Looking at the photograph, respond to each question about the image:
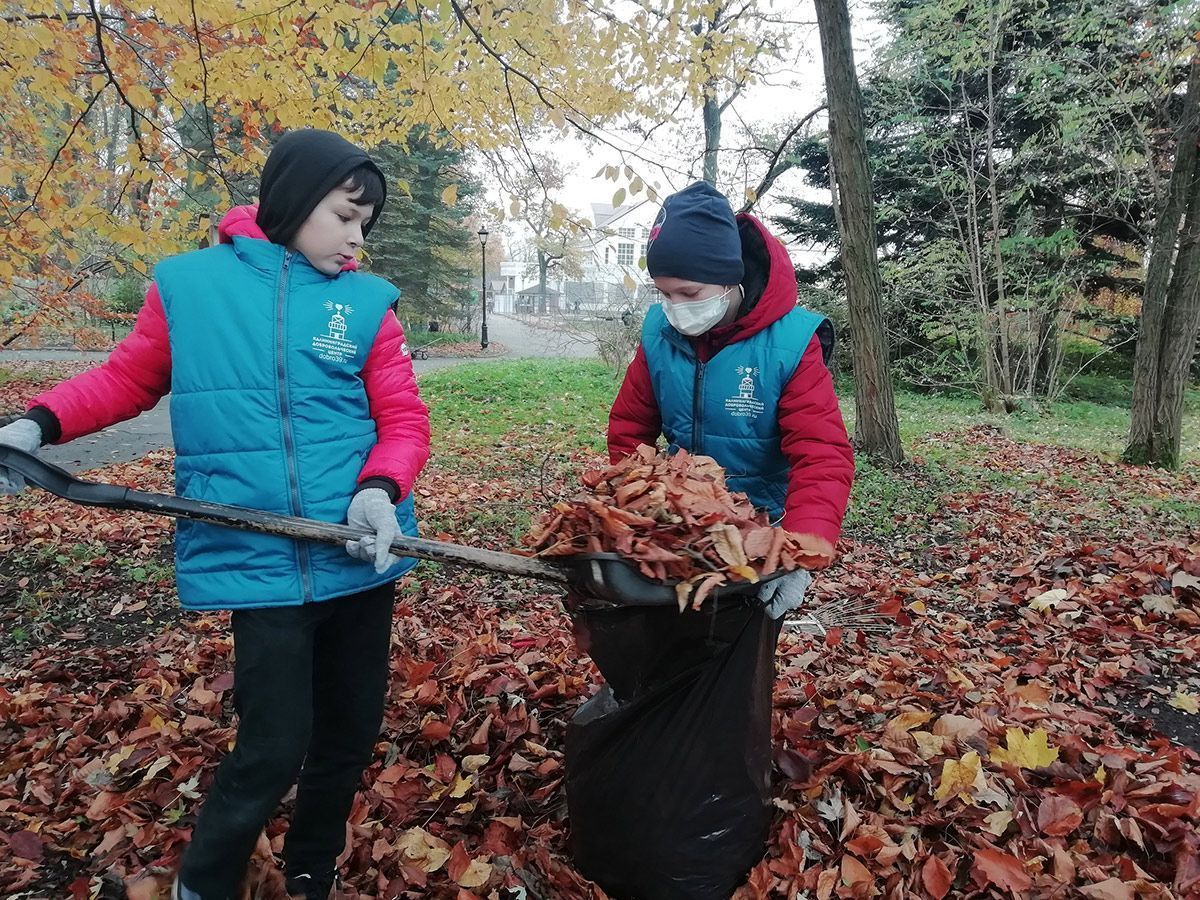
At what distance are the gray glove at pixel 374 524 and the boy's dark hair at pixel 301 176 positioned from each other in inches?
24.2

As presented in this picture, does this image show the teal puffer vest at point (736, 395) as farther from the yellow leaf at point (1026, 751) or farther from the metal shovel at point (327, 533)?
the yellow leaf at point (1026, 751)

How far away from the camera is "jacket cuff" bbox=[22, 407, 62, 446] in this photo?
157cm

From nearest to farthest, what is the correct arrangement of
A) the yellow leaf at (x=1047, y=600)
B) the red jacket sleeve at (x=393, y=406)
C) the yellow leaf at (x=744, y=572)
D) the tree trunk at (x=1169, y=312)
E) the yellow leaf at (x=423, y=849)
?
1. the yellow leaf at (x=744, y=572)
2. the red jacket sleeve at (x=393, y=406)
3. the yellow leaf at (x=423, y=849)
4. the yellow leaf at (x=1047, y=600)
5. the tree trunk at (x=1169, y=312)

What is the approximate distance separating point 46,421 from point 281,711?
2.58 feet

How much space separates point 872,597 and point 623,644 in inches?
127

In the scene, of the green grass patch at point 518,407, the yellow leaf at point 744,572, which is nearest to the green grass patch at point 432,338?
the green grass patch at point 518,407

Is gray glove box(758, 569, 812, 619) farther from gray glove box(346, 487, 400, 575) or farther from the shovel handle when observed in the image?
gray glove box(346, 487, 400, 575)

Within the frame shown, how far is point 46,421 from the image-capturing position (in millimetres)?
1573

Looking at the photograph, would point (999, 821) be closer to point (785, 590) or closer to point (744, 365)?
point (785, 590)

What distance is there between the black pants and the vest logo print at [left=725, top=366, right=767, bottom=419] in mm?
1011

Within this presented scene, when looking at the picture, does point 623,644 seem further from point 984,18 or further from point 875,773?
point 984,18

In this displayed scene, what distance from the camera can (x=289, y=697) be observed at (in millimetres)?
1608

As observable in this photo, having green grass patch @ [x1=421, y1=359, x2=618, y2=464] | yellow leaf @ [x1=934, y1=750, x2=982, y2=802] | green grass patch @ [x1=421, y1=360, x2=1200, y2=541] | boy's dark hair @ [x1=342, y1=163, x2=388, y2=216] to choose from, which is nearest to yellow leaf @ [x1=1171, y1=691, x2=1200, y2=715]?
yellow leaf @ [x1=934, y1=750, x2=982, y2=802]

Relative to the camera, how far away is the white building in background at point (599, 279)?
15.4 feet
